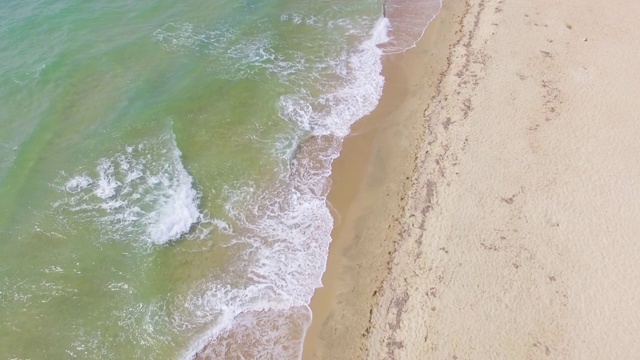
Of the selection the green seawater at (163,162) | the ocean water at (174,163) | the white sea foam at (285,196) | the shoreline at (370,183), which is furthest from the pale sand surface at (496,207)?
the green seawater at (163,162)

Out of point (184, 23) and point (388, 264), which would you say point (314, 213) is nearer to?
point (388, 264)

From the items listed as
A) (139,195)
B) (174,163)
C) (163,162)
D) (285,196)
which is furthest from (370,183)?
(139,195)

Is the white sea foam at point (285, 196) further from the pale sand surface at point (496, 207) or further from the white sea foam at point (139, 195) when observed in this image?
the white sea foam at point (139, 195)

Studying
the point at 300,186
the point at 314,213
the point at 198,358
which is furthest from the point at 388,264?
the point at 198,358

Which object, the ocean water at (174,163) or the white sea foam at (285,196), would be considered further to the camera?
the ocean water at (174,163)

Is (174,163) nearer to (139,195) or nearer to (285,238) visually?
(139,195)

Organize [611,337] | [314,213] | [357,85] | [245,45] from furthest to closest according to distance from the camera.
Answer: [245,45] < [357,85] < [314,213] < [611,337]

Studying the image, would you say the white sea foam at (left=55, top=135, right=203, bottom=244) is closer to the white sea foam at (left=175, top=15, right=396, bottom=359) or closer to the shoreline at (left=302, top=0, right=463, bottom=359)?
the white sea foam at (left=175, top=15, right=396, bottom=359)
